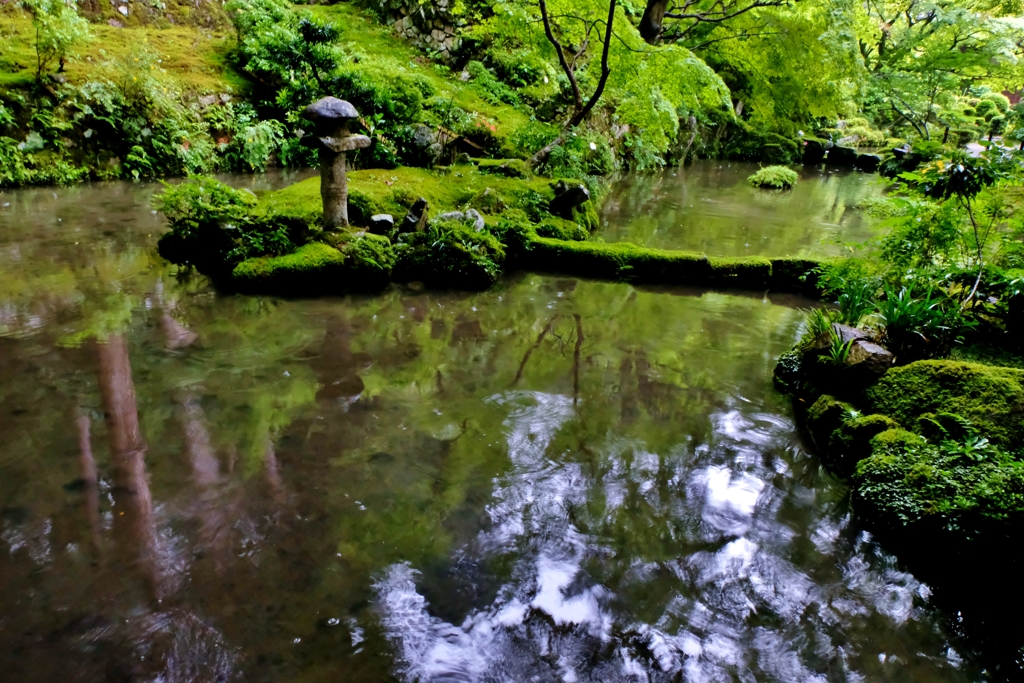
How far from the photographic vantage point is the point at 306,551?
3102mm

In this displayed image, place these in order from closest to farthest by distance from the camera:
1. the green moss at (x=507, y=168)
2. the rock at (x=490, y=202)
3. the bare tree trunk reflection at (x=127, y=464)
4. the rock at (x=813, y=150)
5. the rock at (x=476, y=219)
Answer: the bare tree trunk reflection at (x=127, y=464)
the rock at (x=476, y=219)
the rock at (x=490, y=202)
the green moss at (x=507, y=168)
the rock at (x=813, y=150)

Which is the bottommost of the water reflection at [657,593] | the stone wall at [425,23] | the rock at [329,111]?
the water reflection at [657,593]

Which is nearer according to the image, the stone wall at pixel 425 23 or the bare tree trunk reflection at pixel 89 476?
the bare tree trunk reflection at pixel 89 476

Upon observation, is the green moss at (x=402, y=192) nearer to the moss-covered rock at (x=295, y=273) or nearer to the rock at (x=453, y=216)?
the rock at (x=453, y=216)

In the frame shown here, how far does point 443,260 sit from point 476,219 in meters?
1.18

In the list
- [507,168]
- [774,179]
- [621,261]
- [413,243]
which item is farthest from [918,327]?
[774,179]

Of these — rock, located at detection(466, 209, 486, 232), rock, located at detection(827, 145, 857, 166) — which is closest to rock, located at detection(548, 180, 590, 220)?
rock, located at detection(466, 209, 486, 232)

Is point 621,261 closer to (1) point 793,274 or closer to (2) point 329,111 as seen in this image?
(1) point 793,274

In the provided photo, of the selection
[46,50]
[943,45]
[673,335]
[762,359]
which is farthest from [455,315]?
[943,45]

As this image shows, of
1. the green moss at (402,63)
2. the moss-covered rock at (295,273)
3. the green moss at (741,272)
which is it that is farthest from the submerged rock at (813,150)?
the moss-covered rock at (295,273)

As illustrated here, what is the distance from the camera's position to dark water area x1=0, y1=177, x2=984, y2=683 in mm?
2664

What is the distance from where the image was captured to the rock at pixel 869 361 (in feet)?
15.3

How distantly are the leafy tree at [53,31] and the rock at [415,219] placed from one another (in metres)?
9.06

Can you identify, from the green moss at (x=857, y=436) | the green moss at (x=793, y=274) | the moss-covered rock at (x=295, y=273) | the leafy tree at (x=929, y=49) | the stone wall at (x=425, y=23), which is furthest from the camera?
the leafy tree at (x=929, y=49)
